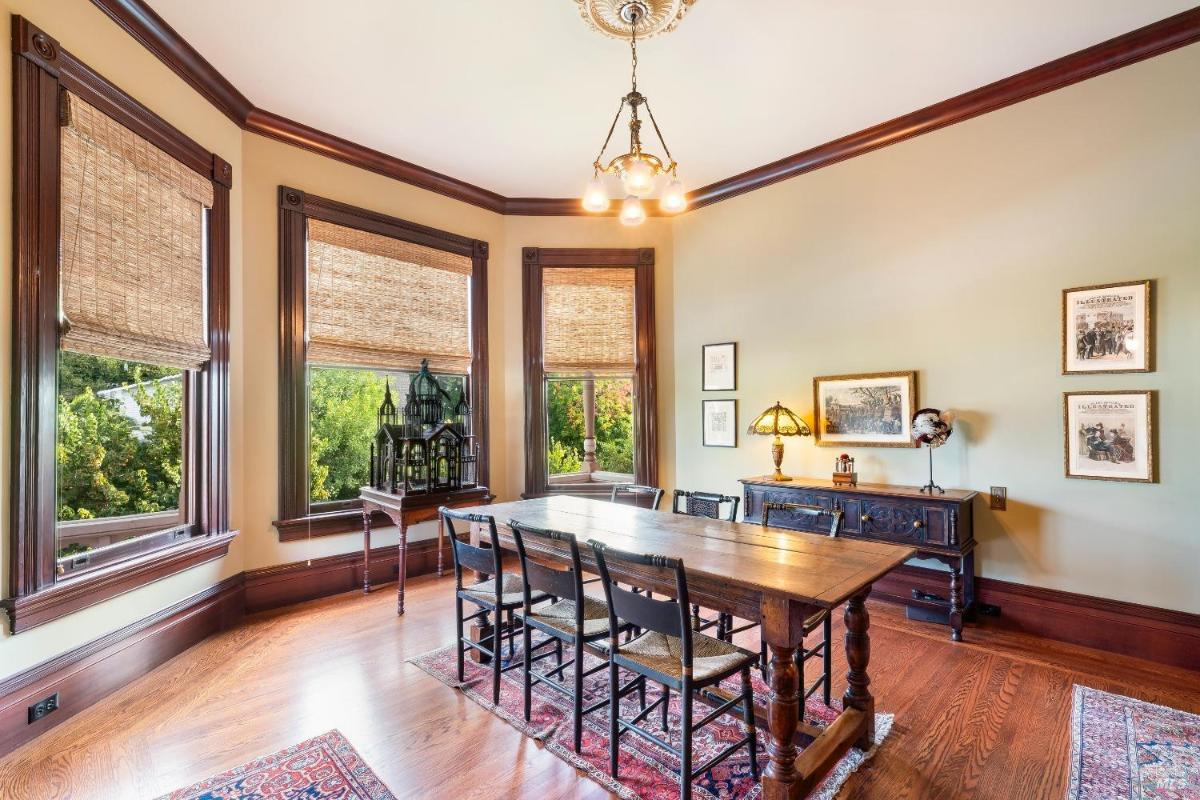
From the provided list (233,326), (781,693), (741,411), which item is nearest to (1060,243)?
(741,411)

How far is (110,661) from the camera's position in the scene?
2.65m

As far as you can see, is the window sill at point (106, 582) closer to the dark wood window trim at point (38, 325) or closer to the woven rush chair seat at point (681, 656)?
the dark wood window trim at point (38, 325)

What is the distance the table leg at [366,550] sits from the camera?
406 cm

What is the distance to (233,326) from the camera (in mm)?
3557

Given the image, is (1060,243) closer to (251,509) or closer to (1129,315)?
(1129,315)

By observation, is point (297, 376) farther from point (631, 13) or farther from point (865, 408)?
point (865, 408)

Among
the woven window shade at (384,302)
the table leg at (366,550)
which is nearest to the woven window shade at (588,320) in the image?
the woven window shade at (384,302)

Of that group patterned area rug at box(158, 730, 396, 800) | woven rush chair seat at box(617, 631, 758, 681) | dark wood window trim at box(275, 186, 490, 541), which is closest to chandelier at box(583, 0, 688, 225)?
woven rush chair seat at box(617, 631, 758, 681)

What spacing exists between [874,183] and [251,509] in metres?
4.85

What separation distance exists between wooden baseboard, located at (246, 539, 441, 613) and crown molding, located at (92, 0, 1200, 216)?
9.75 ft

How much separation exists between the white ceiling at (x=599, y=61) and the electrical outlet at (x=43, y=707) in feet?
10.7

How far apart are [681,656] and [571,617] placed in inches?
24.7

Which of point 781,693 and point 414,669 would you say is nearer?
point 781,693

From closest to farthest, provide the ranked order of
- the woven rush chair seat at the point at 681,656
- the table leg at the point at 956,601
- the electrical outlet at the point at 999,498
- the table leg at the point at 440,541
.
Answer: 1. the woven rush chair seat at the point at 681,656
2. the table leg at the point at 956,601
3. the electrical outlet at the point at 999,498
4. the table leg at the point at 440,541
